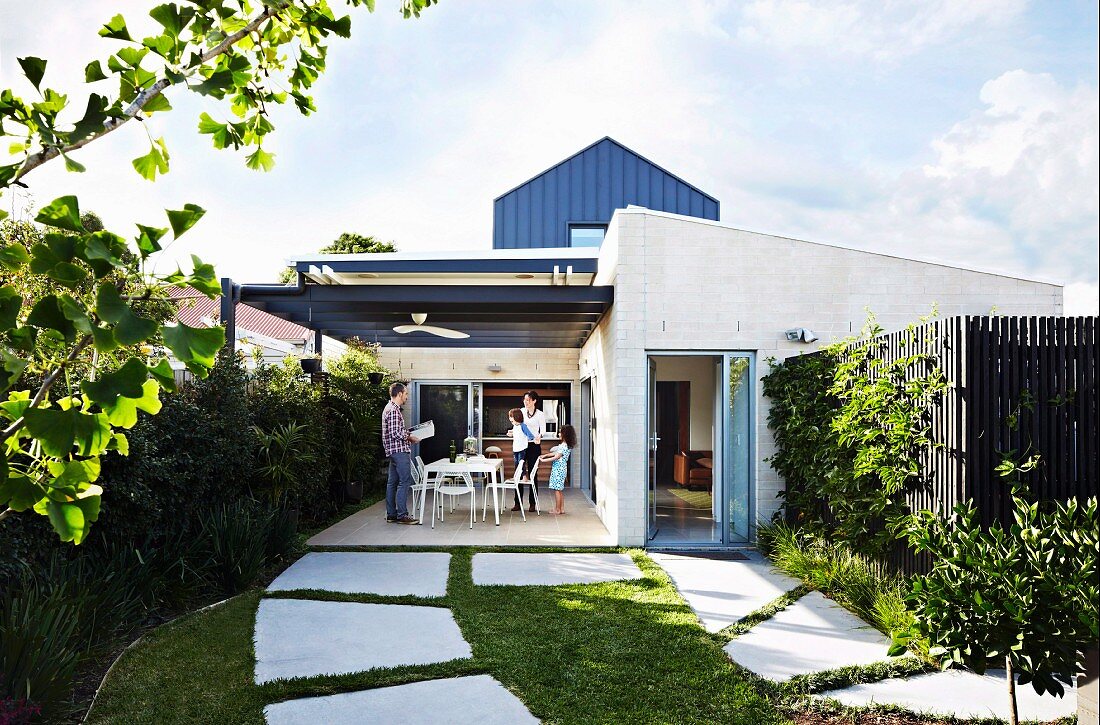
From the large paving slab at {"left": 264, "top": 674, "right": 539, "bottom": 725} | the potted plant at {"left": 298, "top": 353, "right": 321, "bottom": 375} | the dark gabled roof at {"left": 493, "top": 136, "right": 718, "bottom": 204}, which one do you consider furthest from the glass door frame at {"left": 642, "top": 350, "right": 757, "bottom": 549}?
the dark gabled roof at {"left": 493, "top": 136, "right": 718, "bottom": 204}

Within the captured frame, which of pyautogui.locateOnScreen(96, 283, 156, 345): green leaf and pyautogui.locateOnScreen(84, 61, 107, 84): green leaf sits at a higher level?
pyautogui.locateOnScreen(84, 61, 107, 84): green leaf

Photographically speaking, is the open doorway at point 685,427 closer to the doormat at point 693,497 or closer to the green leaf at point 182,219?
the doormat at point 693,497

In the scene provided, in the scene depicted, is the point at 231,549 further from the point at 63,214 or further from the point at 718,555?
the point at 63,214

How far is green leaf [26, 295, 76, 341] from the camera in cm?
113

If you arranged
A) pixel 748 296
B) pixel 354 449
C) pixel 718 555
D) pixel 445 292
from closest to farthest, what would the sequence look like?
pixel 718 555 → pixel 748 296 → pixel 445 292 → pixel 354 449

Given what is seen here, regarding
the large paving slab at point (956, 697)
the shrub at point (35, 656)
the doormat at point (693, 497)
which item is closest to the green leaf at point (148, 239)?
the shrub at point (35, 656)

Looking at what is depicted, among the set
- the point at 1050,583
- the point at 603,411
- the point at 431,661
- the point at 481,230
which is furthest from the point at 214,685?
the point at 481,230

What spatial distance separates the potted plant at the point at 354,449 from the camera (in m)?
10.2

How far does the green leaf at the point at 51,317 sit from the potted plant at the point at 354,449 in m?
9.16

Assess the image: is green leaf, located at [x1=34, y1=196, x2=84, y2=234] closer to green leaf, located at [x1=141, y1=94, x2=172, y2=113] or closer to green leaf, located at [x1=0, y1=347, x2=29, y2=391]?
green leaf, located at [x1=0, y1=347, x2=29, y2=391]

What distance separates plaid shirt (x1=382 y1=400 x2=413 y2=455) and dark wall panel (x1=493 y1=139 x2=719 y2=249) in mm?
7838

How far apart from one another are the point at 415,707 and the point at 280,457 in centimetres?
459

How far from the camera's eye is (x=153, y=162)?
1.64 metres

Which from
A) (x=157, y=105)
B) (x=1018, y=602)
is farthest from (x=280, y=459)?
(x=1018, y=602)
